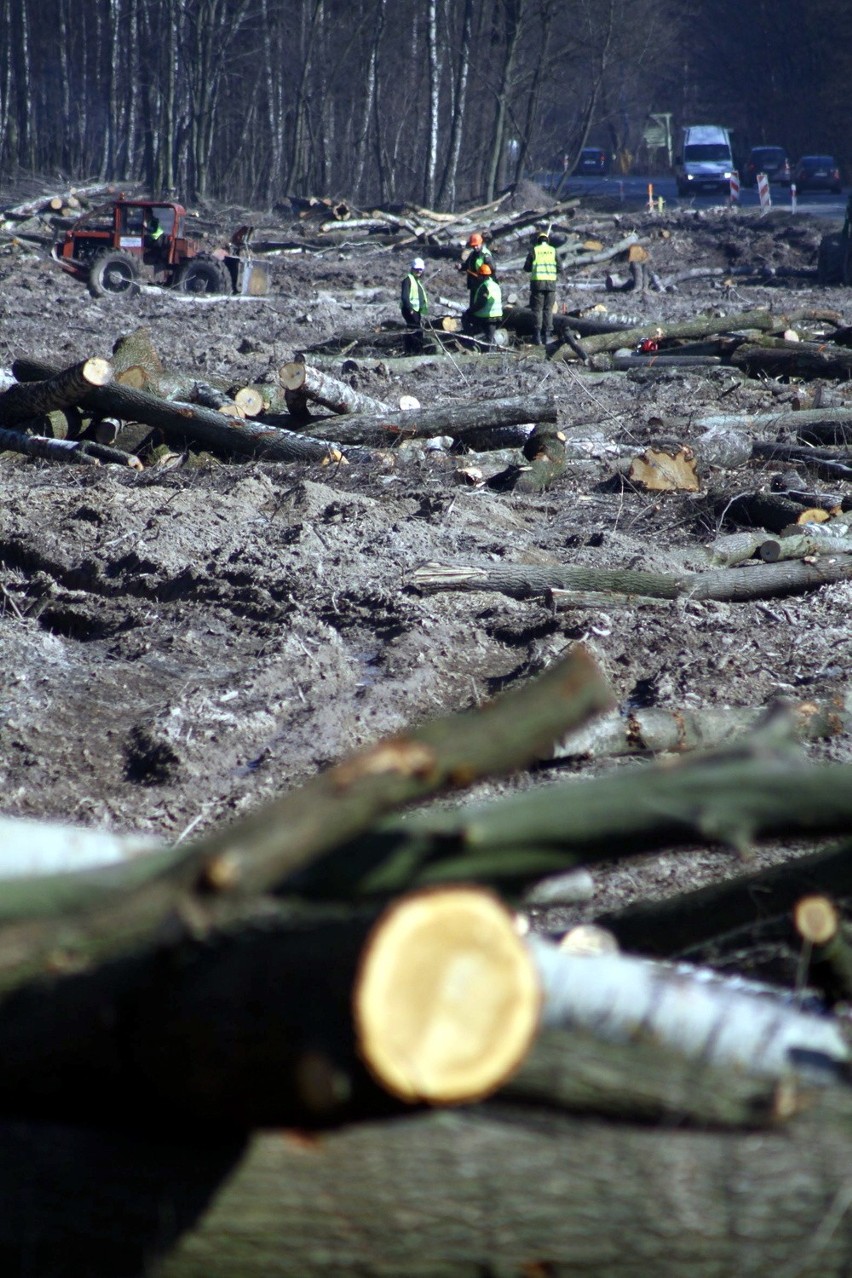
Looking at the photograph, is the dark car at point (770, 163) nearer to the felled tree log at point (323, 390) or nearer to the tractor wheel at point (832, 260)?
the tractor wheel at point (832, 260)

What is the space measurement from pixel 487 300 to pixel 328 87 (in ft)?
111

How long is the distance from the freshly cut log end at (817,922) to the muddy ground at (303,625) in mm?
1693

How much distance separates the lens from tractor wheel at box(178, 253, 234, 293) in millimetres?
19766

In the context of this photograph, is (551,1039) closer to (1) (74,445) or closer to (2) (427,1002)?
(2) (427,1002)

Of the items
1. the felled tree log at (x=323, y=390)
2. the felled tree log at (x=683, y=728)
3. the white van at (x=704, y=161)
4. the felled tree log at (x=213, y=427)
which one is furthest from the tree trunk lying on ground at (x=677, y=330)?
the white van at (x=704, y=161)

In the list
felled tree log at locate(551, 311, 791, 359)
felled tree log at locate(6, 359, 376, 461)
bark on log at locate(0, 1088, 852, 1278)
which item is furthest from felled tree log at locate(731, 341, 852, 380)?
bark on log at locate(0, 1088, 852, 1278)

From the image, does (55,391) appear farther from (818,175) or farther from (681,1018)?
(818,175)

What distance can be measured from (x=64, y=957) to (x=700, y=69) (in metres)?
62.9

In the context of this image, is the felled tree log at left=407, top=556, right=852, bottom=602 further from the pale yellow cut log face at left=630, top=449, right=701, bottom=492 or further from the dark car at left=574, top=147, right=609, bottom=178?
the dark car at left=574, top=147, right=609, bottom=178

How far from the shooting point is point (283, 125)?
4541cm

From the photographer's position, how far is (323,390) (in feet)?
34.9

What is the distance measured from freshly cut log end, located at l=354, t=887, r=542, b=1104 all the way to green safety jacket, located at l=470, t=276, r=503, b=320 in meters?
14.7

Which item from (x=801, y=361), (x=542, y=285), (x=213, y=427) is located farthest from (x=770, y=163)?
(x=213, y=427)

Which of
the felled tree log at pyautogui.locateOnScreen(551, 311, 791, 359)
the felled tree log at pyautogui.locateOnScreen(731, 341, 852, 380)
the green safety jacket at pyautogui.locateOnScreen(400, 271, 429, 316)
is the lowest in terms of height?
the felled tree log at pyautogui.locateOnScreen(731, 341, 852, 380)
